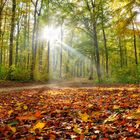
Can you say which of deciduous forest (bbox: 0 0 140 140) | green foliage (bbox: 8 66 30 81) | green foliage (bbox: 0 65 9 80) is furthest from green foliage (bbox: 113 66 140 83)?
green foliage (bbox: 0 65 9 80)

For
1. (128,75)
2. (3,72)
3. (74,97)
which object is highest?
(3,72)

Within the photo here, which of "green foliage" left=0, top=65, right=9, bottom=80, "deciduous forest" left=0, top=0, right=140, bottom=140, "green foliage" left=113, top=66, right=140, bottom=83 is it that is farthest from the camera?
"green foliage" left=113, top=66, right=140, bottom=83

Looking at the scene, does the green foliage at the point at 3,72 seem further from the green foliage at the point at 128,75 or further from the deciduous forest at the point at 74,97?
the green foliage at the point at 128,75

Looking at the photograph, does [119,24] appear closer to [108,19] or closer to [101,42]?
[108,19]

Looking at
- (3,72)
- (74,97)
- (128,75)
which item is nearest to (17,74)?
(3,72)

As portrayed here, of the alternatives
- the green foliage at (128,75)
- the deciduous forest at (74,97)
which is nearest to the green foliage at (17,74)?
the deciduous forest at (74,97)

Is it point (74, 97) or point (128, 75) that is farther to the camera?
point (128, 75)

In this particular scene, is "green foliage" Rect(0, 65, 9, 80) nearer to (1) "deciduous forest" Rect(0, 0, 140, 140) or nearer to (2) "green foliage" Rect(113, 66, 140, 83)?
(1) "deciduous forest" Rect(0, 0, 140, 140)

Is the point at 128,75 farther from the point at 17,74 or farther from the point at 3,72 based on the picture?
the point at 3,72

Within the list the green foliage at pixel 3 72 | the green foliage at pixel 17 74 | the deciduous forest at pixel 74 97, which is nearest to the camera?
the deciduous forest at pixel 74 97

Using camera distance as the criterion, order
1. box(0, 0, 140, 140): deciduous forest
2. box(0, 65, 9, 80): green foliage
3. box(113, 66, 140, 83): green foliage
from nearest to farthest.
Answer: box(0, 0, 140, 140): deciduous forest < box(0, 65, 9, 80): green foliage < box(113, 66, 140, 83): green foliage

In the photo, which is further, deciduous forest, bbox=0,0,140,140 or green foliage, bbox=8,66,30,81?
green foliage, bbox=8,66,30,81

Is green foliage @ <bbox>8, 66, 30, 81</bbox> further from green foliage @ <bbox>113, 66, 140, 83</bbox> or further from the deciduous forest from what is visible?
green foliage @ <bbox>113, 66, 140, 83</bbox>

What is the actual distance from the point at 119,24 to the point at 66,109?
352 inches
